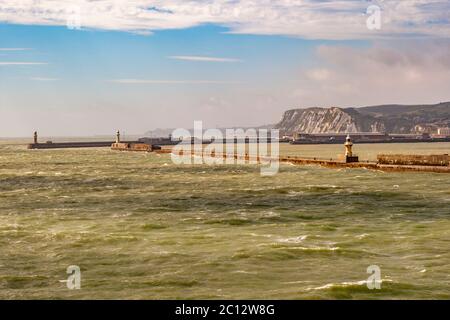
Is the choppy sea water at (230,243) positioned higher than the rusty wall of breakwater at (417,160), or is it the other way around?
the rusty wall of breakwater at (417,160)

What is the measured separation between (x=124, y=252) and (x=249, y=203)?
17984 mm

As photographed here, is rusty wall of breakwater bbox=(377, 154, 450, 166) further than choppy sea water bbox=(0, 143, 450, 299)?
Yes

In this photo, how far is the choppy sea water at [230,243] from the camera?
19.6 meters

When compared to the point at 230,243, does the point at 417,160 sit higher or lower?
higher

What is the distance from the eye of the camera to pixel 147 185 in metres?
59.5

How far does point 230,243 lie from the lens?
87.6ft

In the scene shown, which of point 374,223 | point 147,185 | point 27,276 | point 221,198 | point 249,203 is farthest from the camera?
point 147,185

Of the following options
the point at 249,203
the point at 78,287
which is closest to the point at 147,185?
the point at 249,203

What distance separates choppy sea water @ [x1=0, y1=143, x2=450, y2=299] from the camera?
19.6m

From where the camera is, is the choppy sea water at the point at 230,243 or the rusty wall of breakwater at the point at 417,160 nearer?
the choppy sea water at the point at 230,243

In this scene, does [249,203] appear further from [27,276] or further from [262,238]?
[27,276]

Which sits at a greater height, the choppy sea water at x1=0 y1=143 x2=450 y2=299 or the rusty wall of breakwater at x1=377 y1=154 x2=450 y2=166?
the rusty wall of breakwater at x1=377 y1=154 x2=450 y2=166
